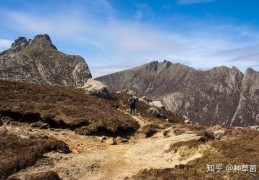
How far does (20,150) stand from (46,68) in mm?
91568

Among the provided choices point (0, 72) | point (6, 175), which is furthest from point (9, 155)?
point (0, 72)

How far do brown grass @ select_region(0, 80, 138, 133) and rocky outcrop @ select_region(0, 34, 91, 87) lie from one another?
166 ft

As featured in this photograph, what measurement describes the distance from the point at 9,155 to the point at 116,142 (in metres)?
12.8

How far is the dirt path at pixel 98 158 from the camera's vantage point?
80.4ft

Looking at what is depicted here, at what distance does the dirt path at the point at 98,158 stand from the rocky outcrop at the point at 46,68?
63.9 metres

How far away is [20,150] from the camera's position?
26.5 m

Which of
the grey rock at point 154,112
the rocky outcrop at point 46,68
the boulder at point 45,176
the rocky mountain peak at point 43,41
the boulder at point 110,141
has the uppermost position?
the rocky mountain peak at point 43,41

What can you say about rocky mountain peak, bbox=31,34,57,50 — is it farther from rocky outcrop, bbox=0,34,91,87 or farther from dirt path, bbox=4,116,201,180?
dirt path, bbox=4,116,201,180

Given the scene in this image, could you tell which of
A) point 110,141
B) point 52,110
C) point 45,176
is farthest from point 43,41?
point 45,176

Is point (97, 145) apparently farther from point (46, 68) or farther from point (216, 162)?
point (46, 68)

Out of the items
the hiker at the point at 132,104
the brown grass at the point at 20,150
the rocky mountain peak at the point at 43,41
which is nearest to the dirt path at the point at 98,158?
the brown grass at the point at 20,150

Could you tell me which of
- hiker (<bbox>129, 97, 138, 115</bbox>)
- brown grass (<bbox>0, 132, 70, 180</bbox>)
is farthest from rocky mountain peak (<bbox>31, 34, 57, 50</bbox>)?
brown grass (<bbox>0, 132, 70, 180</bbox>)

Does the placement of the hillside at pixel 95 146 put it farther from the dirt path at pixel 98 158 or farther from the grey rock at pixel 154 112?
the grey rock at pixel 154 112

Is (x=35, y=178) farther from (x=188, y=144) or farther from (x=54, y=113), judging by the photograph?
(x=54, y=113)
